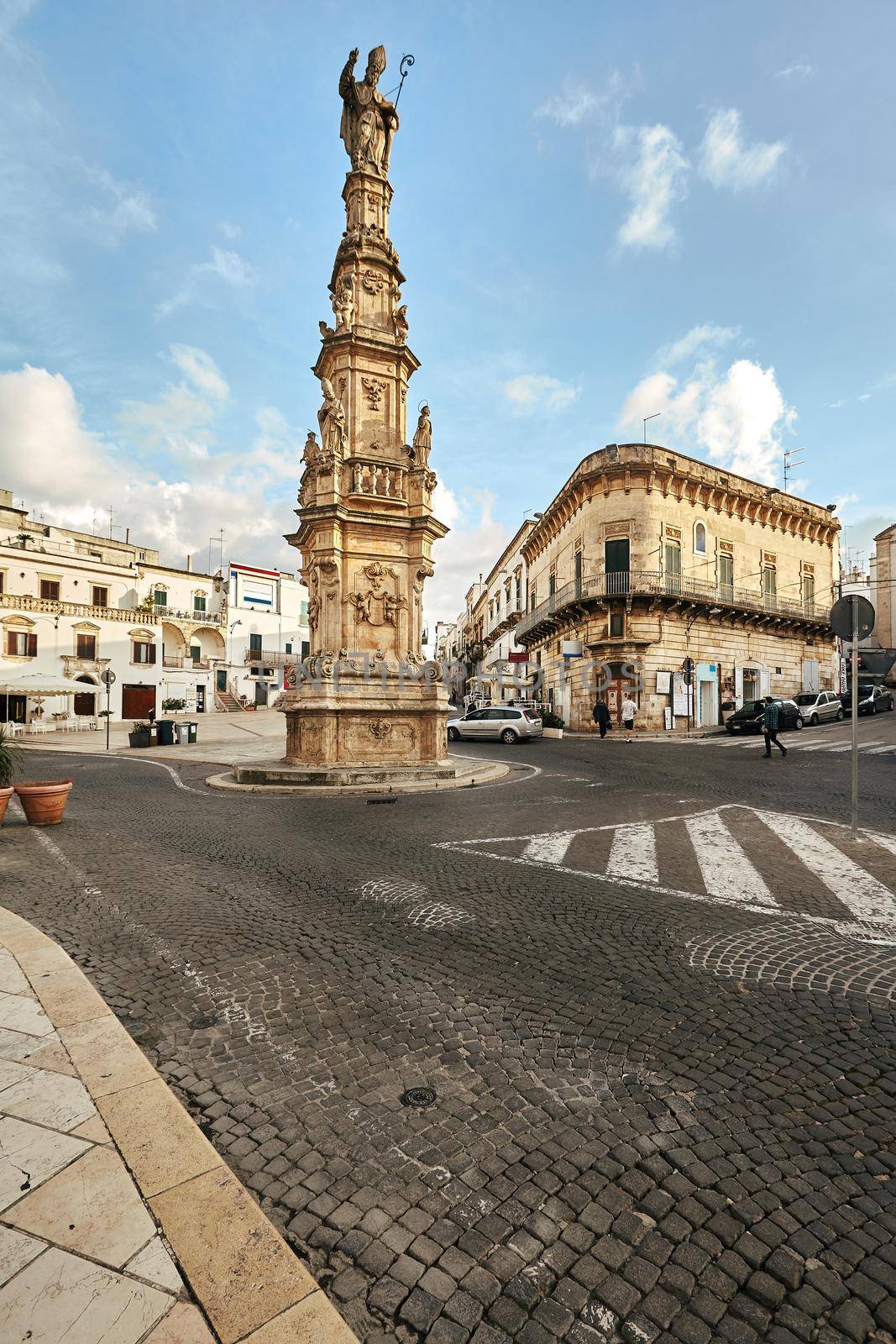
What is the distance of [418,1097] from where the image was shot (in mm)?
2453

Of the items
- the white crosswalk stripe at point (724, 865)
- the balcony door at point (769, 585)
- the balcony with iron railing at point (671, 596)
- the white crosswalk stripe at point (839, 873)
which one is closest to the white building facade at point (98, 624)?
the balcony with iron railing at point (671, 596)

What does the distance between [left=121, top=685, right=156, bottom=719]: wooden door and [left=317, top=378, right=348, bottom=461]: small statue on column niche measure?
31.2 m

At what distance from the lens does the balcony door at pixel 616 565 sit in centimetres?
2912

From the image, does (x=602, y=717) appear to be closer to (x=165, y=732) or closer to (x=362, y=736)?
(x=362, y=736)

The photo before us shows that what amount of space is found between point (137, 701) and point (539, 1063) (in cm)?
4185

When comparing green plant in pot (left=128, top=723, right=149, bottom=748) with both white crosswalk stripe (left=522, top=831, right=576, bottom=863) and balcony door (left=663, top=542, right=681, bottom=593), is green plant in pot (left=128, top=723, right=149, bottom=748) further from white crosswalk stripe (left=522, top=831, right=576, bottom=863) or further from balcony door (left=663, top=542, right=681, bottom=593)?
balcony door (left=663, top=542, right=681, bottom=593)

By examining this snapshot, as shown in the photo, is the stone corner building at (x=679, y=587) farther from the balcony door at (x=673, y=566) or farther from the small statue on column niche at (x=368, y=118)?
the small statue on column niche at (x=368, y=118)

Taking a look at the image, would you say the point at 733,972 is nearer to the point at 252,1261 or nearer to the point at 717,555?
the point at 252,1261

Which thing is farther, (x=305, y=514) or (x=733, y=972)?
(x=305, y=514)

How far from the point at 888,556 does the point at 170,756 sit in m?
54.3

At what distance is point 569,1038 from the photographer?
288 centimetres

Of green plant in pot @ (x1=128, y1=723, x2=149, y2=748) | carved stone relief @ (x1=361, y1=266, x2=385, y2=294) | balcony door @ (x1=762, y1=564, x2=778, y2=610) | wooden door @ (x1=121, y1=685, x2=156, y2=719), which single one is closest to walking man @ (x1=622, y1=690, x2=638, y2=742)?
balcony door @ (x1=762, y1=564, x2=778, y2=610)

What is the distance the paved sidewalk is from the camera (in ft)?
5.00

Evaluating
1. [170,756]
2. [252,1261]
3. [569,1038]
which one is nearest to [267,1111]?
[252,1261]
